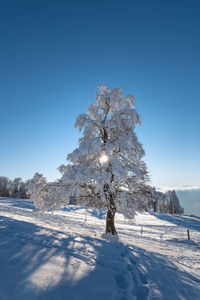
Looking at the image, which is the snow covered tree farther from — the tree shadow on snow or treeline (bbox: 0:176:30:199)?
treeline (bbox: 0:176:30:199)

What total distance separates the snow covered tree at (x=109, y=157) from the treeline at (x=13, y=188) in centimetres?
7609

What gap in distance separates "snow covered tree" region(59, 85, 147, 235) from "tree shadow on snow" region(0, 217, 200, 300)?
16.7ft

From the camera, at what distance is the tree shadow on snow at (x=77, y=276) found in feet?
9.30

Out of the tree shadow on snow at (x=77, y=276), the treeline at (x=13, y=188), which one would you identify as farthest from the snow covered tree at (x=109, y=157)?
the treeline at (x=13, y=188)

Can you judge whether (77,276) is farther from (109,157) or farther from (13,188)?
(13,188)

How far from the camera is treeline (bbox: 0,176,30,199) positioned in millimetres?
77569

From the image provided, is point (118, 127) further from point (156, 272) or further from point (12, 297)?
point (12, 297)

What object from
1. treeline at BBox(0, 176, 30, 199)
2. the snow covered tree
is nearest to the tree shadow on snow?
the snow covered tree

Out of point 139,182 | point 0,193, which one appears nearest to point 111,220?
point 139,182

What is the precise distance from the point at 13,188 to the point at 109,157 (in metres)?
88.4

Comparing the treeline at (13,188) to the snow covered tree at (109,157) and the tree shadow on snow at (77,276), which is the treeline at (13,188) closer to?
the snow covered tree at (109,157)

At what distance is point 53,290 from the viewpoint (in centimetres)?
281

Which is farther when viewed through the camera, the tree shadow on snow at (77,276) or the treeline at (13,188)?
the treeline at (13,188)

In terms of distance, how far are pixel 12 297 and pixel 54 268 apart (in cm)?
114
